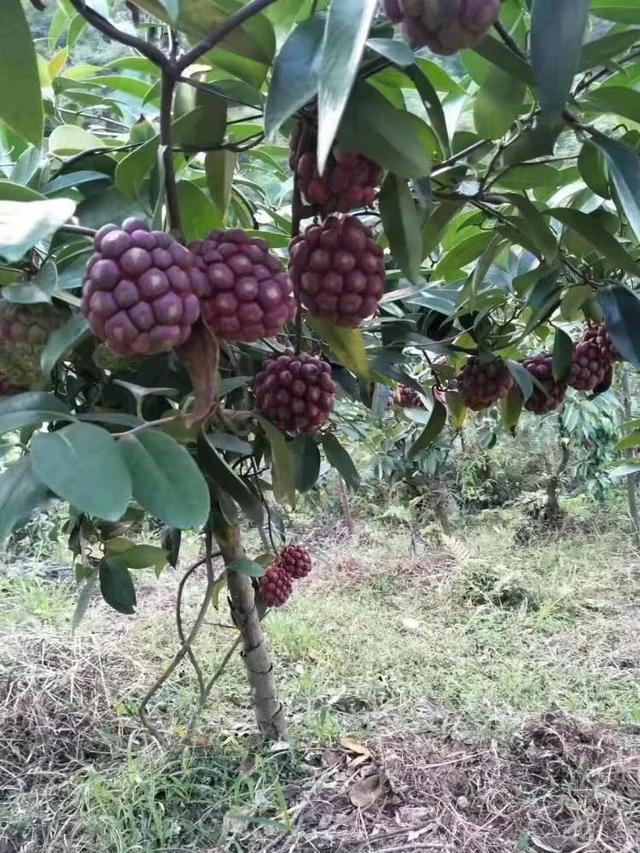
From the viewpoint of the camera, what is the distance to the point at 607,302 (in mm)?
623

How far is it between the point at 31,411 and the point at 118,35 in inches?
8.8

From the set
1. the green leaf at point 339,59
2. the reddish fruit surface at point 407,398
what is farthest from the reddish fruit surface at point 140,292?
the reddish fruit surface at point 407,398

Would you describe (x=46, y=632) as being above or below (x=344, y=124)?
below

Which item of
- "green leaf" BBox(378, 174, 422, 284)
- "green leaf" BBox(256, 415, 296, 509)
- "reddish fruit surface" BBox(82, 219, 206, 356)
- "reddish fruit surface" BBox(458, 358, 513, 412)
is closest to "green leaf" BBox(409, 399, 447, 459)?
"reddish fruit surface" BBox(458, 358, 513, 412)

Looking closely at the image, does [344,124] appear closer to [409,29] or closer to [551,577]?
[409,29]

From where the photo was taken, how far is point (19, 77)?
0.35 meters

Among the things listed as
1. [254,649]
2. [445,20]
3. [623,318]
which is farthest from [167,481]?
[254,649]

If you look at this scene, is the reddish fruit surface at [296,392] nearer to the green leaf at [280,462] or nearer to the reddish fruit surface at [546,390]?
the green leaf at [280,462]

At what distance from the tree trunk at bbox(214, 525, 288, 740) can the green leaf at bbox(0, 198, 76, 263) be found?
2.11ft

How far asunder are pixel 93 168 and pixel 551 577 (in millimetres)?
2666

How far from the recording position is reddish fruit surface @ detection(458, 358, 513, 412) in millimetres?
853

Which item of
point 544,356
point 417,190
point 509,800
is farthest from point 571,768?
point 417,190

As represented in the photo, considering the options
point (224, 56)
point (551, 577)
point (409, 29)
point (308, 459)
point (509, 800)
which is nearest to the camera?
point (409, 29)

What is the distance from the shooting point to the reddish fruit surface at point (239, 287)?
391 millimetres
